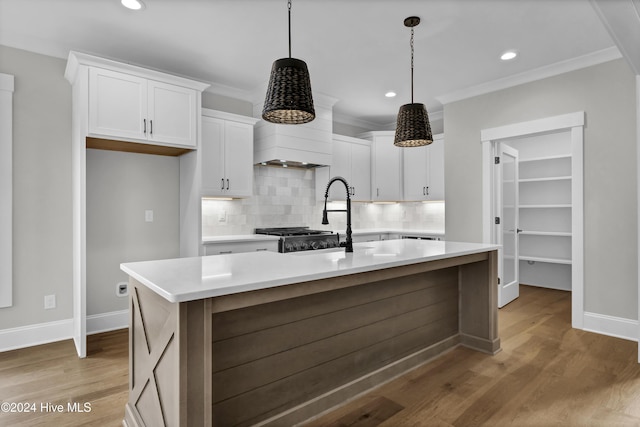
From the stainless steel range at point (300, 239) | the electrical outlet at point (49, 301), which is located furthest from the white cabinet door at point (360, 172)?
the electrical outlet at point (49, 301)

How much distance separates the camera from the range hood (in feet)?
Answer: 13.9

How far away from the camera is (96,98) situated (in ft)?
9.69

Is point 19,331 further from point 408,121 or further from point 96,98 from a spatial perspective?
point 408,121

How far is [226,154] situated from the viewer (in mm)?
3967

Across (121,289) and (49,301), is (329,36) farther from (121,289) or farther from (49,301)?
(49,301)

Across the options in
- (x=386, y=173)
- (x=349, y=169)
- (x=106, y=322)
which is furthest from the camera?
(x=386, y=173)

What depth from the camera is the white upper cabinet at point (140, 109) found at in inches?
117

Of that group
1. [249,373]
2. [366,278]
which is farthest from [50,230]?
[366,278]

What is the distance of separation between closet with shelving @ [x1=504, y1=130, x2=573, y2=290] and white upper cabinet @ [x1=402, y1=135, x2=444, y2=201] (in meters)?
0.97

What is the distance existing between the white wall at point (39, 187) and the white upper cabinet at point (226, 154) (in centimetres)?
122

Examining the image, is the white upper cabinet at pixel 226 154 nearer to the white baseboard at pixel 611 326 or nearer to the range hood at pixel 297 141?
the range hood at pixel 297 141

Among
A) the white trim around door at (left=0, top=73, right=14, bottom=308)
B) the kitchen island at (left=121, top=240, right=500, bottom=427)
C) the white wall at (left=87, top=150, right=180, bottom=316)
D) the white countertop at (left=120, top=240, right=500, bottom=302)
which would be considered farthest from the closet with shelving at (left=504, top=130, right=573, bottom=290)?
the white trim around door at (left=0, top=73, right=14, bottom=308)

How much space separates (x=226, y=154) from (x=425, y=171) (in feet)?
9.39

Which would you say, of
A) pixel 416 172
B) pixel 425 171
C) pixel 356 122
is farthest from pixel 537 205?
pixel 356 122
